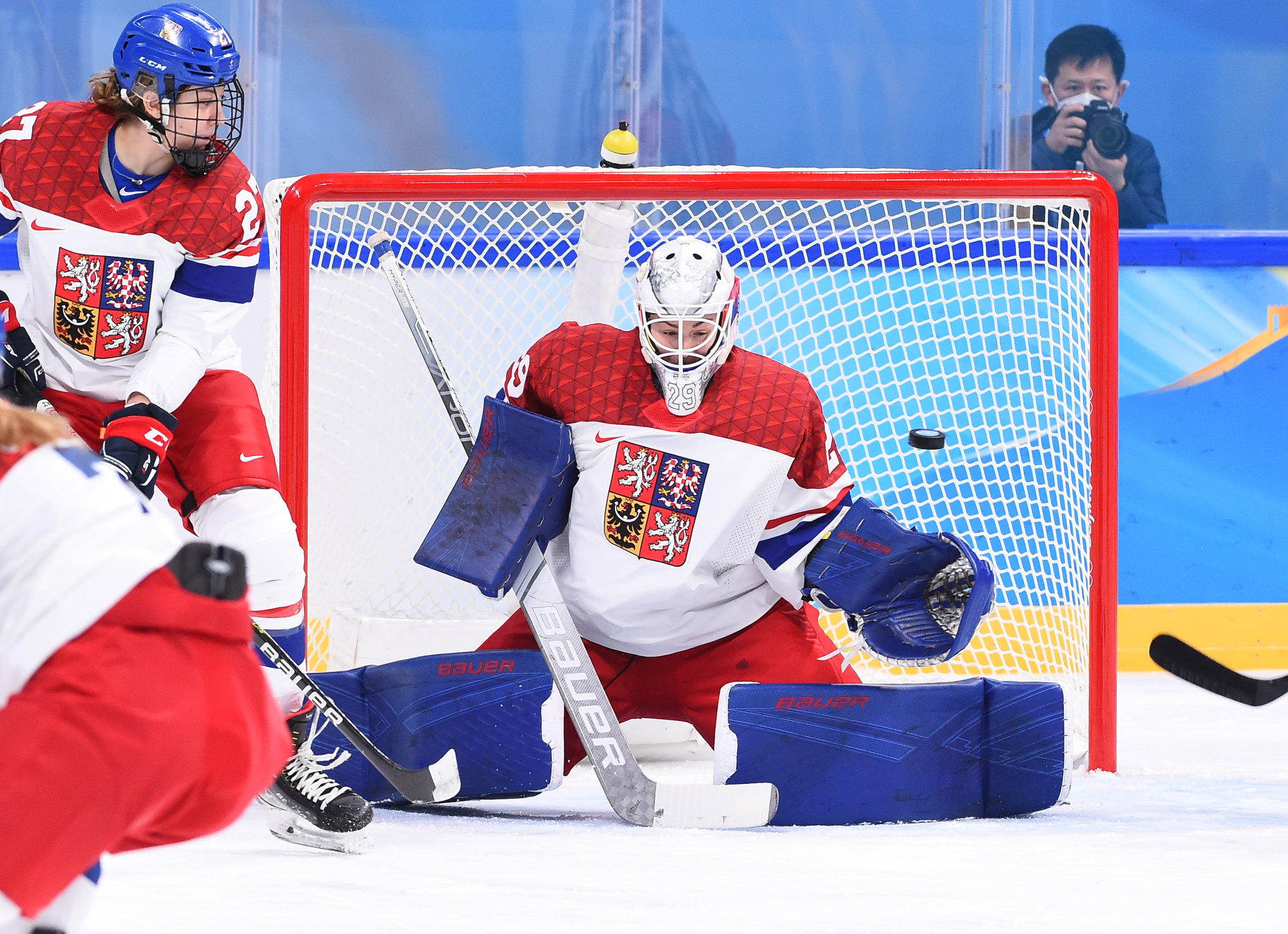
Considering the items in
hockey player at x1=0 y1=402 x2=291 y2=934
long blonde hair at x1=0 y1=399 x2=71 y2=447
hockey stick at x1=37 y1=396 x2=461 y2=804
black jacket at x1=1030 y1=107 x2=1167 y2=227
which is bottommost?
hockey stick at x1=37 y1=396 x2=461 y2=804

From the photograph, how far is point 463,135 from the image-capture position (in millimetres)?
4328

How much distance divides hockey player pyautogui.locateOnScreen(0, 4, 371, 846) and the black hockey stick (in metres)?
0.02

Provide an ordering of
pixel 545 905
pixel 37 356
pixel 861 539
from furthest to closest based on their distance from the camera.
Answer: pixel 861 539
pixel 37 356
pixel 545 905

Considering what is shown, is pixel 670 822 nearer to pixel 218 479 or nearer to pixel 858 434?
pixel 218 479

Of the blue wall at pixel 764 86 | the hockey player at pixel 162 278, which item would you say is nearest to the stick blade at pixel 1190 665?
the hockey player at pixel 162 278

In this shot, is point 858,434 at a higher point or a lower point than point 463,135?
lower

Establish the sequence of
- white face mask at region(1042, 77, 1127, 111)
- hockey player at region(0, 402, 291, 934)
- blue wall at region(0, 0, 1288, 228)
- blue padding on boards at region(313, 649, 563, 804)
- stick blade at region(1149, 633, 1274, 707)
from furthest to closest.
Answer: blue wall at region(0, 0, 1288, 228), white face mask at region(1042, 77, 1127, 111), blue padding on boards at region(313, 649, 563, 804), stick blade at region(1149, 633, 1274, 707), hockey player at region(0, 402, 291, 934)

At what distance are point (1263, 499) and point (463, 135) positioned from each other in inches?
97.1

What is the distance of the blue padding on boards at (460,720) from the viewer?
2137mm

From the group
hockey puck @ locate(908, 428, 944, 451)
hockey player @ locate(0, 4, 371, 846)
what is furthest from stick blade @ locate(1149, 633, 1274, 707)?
hockey player @ locate(0, 4, 371, 846)

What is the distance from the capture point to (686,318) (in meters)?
2.16

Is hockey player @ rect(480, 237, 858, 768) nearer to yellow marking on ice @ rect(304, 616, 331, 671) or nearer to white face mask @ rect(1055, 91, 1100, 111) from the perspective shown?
yellow marking on ice @ rect(304, 616, 331, 671)

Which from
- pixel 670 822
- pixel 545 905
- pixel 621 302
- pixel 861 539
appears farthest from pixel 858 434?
pixel 545 905

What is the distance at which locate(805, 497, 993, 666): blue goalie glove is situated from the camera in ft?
7.03
